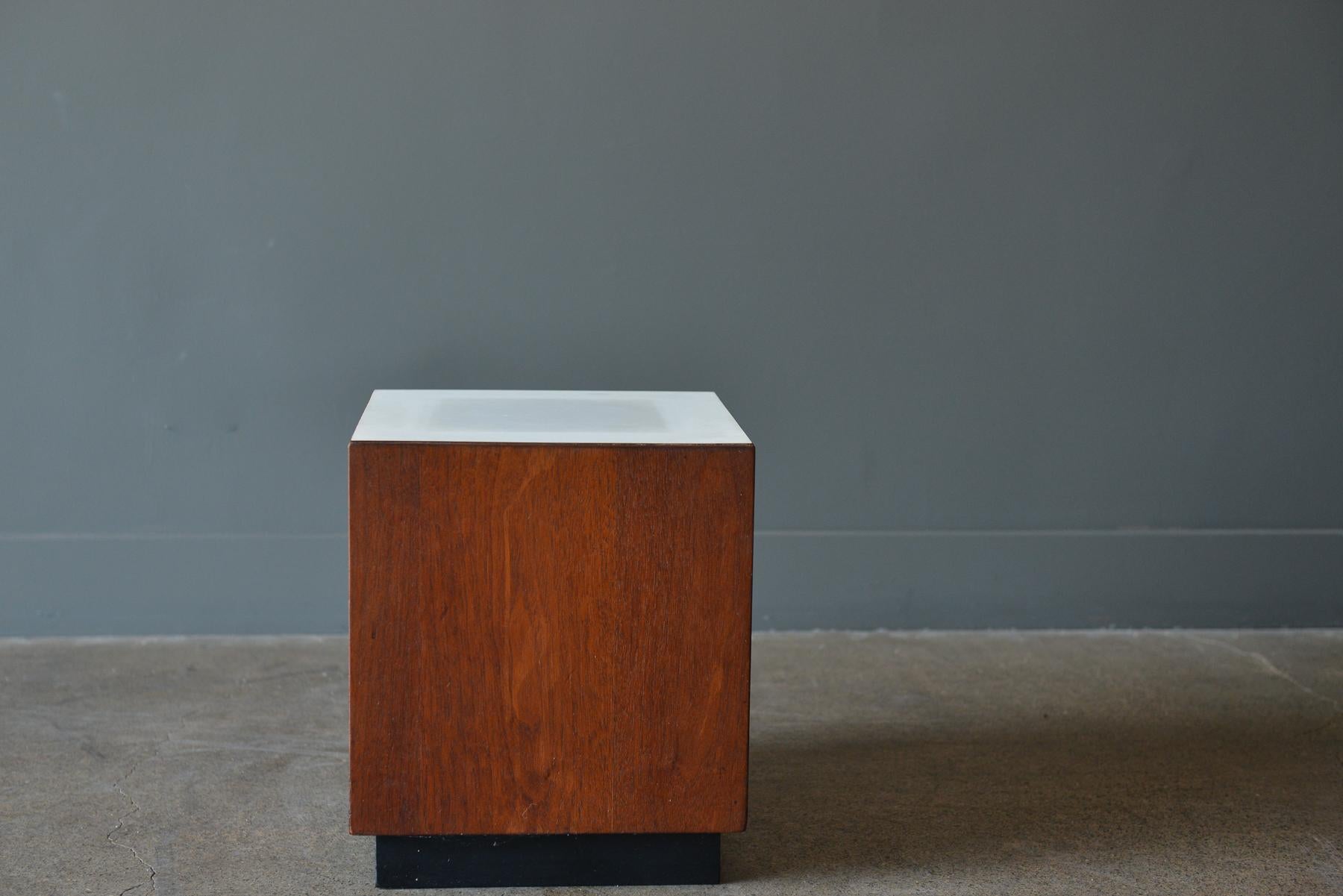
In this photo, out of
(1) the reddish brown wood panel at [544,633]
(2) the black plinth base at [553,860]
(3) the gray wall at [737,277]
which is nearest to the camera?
(1) the reddish brown wood panel at [544,633]

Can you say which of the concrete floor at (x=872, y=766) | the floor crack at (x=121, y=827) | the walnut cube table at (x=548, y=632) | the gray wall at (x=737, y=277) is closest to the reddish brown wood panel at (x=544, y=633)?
the walnut cube table at (x=548, y=632)

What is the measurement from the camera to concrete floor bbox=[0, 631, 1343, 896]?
84.4 inches

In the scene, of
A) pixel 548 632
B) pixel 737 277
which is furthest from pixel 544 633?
pixel 737 277

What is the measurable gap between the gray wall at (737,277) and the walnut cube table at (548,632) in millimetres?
1298

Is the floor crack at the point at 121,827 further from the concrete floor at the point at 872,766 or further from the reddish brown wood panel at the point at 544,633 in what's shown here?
the reddish brown wood panel at the point at 544,633

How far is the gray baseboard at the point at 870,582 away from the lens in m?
3.22

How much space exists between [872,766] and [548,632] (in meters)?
0.89

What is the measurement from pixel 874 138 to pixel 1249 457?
1.30 m

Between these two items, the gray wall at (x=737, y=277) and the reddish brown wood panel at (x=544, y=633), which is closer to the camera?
the reddish brown wood panel at (x=544, y=633)

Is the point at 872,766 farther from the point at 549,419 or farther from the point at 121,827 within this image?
the point at 121,827

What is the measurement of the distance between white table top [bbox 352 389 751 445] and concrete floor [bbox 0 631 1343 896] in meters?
Answer: 0.71

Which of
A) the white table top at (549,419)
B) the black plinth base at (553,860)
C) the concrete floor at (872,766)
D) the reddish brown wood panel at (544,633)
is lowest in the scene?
the concrete floor at (872,766)

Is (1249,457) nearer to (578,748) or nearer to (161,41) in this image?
(578,748)

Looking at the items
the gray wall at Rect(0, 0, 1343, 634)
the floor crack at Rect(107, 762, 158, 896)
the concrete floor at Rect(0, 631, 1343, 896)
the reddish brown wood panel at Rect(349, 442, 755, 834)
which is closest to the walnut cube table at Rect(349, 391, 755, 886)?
the reddish brown wood panel at Rect(349, 442, 755, 834)
